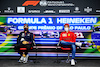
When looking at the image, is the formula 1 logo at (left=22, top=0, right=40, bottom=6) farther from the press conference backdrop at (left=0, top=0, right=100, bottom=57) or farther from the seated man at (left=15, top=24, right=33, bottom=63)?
the seated man at (left=15, top=24, right=33, bottom=63)

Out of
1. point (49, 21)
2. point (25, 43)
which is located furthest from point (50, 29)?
point (25, 43)

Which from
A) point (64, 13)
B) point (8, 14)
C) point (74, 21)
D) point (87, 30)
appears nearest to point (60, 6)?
point (64, 13)

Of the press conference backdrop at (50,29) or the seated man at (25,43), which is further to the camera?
the press conference backdrop at (50,29)

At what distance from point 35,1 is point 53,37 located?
67.2 inches

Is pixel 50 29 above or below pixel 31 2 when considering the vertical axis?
below

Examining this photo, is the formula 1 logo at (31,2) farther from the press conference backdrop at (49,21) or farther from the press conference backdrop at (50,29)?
the press conference backdrop at (50,29)

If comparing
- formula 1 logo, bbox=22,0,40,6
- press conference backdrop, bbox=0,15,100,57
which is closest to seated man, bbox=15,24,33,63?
press conference backdrop, bbox=0,15,100,57

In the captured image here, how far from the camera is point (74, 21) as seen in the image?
15.2 ft

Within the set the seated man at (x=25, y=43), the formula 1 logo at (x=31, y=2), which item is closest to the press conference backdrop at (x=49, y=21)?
the formula 1 logo at (x=31, y=2)

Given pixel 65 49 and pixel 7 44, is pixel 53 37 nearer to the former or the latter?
pixel 65 49

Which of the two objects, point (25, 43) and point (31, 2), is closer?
point (25, 43)

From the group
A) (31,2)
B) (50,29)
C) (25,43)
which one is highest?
(31,2)

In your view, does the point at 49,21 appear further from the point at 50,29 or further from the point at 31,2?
the point at 31,2

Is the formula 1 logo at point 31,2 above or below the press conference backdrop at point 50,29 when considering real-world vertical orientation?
above
